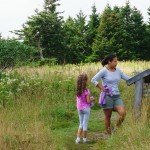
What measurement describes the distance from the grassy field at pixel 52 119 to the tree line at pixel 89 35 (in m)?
23.6

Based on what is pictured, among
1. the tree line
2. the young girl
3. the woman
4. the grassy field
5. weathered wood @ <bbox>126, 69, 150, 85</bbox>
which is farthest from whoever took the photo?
the tree line

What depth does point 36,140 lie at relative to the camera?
23.0 ft

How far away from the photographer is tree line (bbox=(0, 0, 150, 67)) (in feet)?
134

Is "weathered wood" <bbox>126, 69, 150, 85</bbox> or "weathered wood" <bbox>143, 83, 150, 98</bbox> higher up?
"weathered wood" <bbox>126, 69, 150, 85</bbox>

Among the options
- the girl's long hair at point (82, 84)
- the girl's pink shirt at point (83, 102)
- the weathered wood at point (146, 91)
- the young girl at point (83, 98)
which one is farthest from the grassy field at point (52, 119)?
the girl's long hair at point (82, 84)

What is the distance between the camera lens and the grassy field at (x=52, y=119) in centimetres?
695

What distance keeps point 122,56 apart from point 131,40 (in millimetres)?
3216

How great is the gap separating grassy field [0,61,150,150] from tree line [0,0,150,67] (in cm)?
2364

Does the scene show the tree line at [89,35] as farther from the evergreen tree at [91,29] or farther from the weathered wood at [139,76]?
the weathered wood at [139,76]

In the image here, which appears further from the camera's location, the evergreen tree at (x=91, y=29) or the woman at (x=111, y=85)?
the evergreen tree at (x=91, y=29)

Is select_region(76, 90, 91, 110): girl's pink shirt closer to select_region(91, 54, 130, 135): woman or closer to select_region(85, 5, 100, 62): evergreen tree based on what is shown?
select_region(91, 54, 130, 135): woman

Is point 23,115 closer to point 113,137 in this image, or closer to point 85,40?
point 113,137

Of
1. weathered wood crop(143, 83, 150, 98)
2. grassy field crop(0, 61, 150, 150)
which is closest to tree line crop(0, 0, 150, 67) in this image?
grassy field crop(0, 61, 150, 150)

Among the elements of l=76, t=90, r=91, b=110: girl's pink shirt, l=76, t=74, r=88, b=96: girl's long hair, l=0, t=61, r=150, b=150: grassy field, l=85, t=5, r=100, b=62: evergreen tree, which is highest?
l=85, t=5, r=100, b=62: evergreen tree
